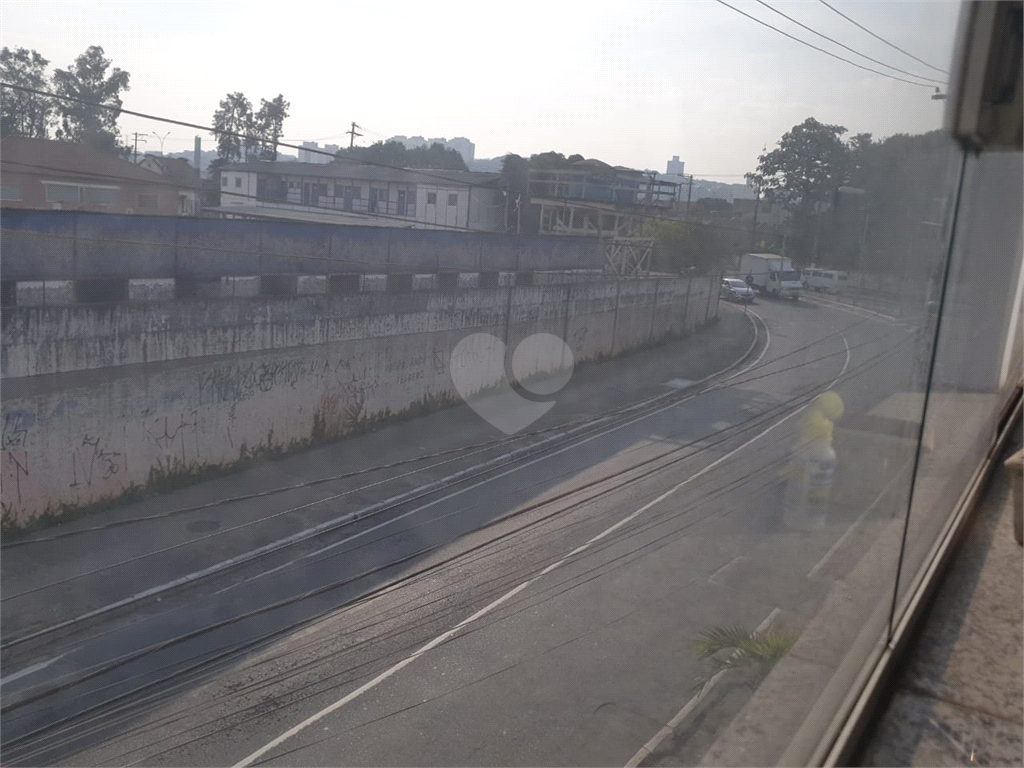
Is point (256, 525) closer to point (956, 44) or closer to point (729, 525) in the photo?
point (729, 525)

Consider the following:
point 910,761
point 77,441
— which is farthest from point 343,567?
point 910,761

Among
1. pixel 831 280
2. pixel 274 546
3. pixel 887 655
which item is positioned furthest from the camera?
pixel 274 546

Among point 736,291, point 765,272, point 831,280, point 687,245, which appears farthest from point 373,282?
point 831,280

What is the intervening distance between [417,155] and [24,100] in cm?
1476

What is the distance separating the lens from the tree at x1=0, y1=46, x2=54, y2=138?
22.9 feet

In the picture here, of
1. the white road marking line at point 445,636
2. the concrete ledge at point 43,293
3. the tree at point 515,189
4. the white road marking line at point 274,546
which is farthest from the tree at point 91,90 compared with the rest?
the tree at point 515,189

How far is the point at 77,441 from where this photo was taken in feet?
23.0

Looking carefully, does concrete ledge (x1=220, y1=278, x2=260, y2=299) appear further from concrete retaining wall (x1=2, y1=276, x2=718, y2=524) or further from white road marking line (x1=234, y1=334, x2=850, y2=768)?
white road marking line (x1=234, y1=334, x2=850, y2=768)

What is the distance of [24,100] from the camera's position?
7.84 meters

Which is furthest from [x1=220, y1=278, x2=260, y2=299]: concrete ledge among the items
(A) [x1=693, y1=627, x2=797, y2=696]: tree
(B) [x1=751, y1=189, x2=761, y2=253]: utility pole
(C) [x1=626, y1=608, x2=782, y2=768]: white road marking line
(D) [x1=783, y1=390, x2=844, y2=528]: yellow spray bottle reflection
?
(D) [x1=783, y1=390, x2=844, y2=528]: yellow spray bottle reflection

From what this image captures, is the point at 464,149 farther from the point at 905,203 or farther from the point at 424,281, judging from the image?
the point at 905,203

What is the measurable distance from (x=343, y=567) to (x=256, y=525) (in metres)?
1.34

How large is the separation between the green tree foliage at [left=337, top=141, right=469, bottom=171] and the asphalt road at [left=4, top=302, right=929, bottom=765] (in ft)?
50.0

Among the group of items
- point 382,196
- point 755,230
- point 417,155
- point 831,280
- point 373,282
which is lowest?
point 373,282
